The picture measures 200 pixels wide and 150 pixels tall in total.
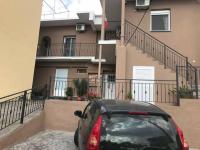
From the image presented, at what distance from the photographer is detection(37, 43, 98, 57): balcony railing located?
17047 mm

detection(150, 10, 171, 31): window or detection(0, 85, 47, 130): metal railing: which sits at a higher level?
detection(150, 10, 171, 31): window

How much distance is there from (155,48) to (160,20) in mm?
1997

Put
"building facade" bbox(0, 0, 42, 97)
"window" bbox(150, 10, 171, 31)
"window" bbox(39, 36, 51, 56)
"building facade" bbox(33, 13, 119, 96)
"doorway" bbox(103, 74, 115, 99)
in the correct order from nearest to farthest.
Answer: "doorway" bbox(103, 74, 115, 99) < "building facade" bbox(0, 0, 42, 97) < "window" bbox(150, 10, 171, 31) < "building facade" bbox(33, 13, 119, 96) < "window" bbox(39, 36, 51, 56)

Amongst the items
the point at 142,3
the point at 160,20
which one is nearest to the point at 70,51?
the point at 142,3

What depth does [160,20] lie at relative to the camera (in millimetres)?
13156

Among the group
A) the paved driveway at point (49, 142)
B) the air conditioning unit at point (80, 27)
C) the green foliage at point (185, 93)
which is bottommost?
the paved driveway at point (49, 142)

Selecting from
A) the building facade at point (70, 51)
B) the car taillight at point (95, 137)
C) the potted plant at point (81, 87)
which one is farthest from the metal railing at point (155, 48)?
the car taillight at point (95, 137)

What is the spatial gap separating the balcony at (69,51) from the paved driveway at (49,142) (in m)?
7.98

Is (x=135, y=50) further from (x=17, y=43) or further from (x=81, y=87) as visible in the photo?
(x=17, y=43)

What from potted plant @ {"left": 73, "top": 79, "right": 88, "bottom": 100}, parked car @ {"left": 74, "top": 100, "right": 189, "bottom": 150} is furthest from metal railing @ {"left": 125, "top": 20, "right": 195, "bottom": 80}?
parked car @ {"left": 74, "top": 100, "right": 189, "bottom": 150}

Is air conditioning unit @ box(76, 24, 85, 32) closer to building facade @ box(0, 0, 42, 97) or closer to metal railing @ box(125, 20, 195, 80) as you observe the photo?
building facade @ box(0, 0, 42, 97)

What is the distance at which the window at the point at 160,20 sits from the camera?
13.0 m

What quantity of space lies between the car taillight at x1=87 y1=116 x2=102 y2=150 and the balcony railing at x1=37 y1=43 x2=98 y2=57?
1269cm

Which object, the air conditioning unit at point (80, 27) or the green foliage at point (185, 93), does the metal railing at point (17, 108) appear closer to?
the green foliage at point (185, 93)
